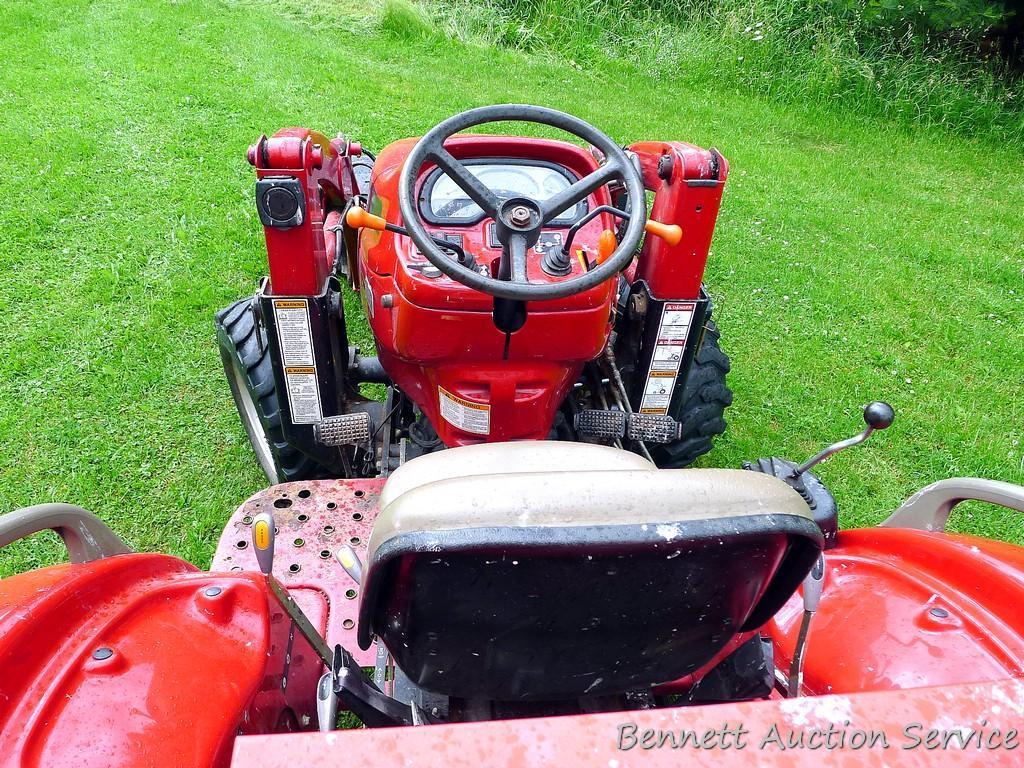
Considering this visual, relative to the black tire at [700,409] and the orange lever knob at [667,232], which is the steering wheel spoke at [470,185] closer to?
the orange lever knob at [667,232]

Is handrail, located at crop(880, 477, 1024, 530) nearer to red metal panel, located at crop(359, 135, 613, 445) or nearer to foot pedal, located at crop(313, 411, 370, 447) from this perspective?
red metal panel, located at crop(359, 135, 613, 445)

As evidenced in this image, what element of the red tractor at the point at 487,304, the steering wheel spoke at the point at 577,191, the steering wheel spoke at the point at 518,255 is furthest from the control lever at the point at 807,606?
the steering wheel spoke at the point at 577,191

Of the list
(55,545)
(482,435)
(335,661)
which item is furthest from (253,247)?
(335,661)

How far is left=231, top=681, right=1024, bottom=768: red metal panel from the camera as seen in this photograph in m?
0.74

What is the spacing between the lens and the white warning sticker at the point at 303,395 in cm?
216

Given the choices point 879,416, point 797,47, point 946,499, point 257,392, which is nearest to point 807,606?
point 879,416

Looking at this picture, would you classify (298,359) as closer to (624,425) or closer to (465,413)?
(465,413)

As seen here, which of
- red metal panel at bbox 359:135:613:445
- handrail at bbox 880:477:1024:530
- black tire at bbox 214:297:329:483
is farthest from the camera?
black tire at bbox 214:297:329:483

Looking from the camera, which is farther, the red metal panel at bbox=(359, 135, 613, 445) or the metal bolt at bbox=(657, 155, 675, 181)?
the metal bolt at bbox=(657, 155, 675, 181)

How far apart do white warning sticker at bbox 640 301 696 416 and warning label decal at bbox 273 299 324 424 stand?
1.05 m

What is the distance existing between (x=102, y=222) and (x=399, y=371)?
2.80 meters

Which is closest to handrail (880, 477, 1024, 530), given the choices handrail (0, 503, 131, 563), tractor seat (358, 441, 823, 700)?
tractor seat (358, 441, 823, 700)

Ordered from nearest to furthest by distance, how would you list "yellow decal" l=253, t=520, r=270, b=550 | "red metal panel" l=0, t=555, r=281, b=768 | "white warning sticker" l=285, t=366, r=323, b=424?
"red metal panel" l=0, t=555, r=281, b=768 < "yellow decal" l=253, t=520, r=270, b=550 < "white warning sticker" l=285, t=366, r=323, b=424

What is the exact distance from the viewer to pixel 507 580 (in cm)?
100
